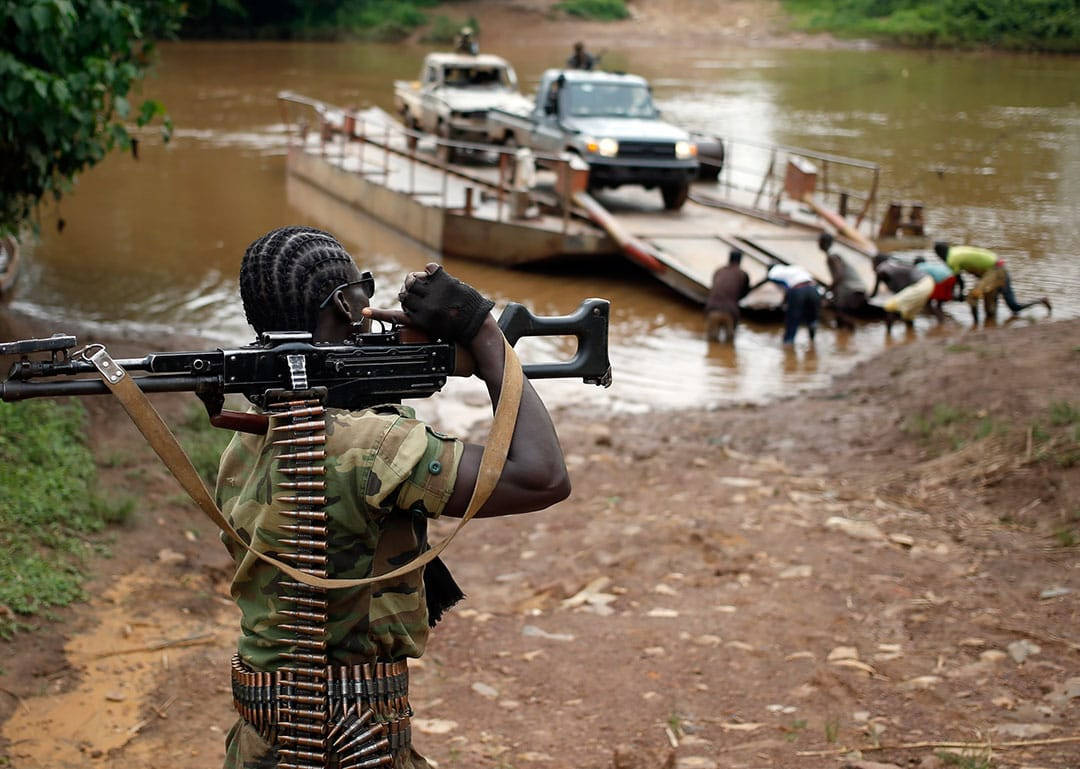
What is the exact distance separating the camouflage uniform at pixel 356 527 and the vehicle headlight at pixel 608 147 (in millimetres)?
14085

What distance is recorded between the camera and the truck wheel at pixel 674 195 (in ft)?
56.6

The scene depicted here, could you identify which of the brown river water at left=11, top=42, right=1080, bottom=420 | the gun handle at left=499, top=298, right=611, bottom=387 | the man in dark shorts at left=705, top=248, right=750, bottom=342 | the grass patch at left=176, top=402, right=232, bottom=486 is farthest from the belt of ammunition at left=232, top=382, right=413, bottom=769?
the man in dark shorts at left=705, top=248, right=750, bottom=342

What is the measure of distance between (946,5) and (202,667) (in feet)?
160

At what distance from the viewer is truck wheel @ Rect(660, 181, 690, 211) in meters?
17.3

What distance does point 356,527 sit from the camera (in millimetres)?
2662

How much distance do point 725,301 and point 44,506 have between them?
8355 millimetres

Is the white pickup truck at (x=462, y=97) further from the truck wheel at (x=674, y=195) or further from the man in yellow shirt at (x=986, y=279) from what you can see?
the man in yellow shirt at (x=986, y=279)

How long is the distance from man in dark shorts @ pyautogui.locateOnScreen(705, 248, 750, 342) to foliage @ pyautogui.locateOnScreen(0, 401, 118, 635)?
7296 mm

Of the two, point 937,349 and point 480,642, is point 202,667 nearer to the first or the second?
point 480,642

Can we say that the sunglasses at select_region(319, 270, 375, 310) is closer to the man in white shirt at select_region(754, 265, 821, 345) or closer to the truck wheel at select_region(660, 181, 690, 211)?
Answer: the man in white shirt at select_region(754, 265, 821, 345)

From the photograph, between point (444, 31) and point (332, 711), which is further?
point (444, 31)

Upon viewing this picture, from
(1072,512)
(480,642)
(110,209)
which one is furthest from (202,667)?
(110,209)

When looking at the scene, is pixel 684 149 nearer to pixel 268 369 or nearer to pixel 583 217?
pixel 583 217

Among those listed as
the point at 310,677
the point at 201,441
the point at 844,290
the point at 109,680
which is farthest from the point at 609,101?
the point at 310,677
